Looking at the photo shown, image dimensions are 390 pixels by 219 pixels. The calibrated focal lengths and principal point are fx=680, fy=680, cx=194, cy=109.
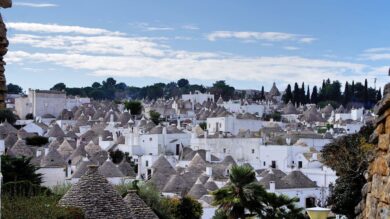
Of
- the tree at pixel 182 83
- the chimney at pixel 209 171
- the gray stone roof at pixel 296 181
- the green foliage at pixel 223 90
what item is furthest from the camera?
the tree at pixel 182 83

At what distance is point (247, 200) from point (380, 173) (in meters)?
20.1

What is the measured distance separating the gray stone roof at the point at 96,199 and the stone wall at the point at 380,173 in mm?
11111

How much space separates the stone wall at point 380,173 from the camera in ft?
16.7

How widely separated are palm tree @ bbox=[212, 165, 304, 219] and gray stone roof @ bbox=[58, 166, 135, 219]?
8.69m

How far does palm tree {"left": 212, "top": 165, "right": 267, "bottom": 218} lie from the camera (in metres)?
25.1

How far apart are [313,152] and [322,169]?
29.8ft

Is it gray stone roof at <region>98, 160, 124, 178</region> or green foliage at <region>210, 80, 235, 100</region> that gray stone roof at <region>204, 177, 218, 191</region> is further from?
green foliage at <region>210, 80, 235, 100</region>

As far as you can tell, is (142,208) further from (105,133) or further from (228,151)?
(105,133)

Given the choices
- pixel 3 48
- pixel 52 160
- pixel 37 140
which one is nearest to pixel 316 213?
pixel 3 48

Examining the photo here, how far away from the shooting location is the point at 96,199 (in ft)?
53.5

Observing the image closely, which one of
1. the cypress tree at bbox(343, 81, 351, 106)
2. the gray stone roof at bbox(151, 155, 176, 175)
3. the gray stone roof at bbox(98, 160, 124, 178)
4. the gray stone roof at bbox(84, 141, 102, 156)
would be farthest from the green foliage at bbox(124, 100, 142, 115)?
the gray stone roof at bbox(98, 160, 124, 178)

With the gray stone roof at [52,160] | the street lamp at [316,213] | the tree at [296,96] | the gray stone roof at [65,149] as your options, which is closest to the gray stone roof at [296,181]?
the gray stone roof at [52,160]

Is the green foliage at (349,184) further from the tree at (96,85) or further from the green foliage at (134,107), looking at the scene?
the tree at (96,85)

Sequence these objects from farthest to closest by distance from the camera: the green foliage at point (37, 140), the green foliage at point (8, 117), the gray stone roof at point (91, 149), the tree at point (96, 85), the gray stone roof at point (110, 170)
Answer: the tree at point (96, 85), the green foliage at point (8, 117), the green foliage at point (37, 140), the gray stone roof at point (91, 149), the gray stone roof at point (110, 170)
